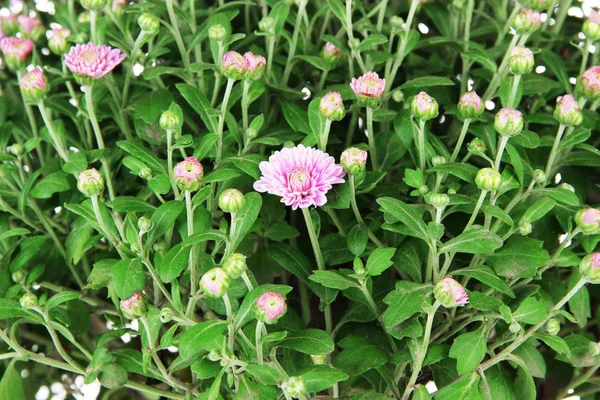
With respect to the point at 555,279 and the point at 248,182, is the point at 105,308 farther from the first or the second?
the point at 555,279

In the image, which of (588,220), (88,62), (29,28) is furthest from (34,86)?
(588,220)

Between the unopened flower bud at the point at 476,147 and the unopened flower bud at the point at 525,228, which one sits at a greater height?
the unopened flower bud at the point at 476,147

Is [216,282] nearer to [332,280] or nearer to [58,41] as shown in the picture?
[332,280]

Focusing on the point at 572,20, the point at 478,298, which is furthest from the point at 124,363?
the point at 572,20

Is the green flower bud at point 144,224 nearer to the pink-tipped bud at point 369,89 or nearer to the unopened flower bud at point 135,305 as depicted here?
the unopened flower bud at point 135,305

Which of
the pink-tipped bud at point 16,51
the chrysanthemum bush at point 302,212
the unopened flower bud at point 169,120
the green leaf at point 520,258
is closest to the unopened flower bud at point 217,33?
the chrysanthemum bush at point 302,212

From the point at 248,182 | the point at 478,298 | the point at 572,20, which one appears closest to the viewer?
the point at 478,298

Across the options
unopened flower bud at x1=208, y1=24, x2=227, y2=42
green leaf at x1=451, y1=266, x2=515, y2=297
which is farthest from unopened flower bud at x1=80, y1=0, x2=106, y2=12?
green leaf at x1=451, y1=266, x2=515, y2=297
